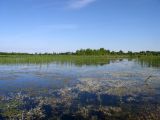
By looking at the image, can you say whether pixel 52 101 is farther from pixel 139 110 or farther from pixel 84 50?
pixel 84 50

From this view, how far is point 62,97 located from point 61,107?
7.58 feet

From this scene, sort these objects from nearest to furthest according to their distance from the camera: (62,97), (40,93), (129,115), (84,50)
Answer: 1. (129,115)
2. (62,97)
3. (40,93)
4. (84,50)

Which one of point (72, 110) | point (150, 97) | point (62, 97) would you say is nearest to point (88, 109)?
point (72, 110)

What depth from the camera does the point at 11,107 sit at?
36.8 ft

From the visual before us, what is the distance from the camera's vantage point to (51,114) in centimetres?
1007

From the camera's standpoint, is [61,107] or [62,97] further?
[62,97]

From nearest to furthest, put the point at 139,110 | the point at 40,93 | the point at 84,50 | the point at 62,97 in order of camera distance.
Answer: the point at 139,110
the point at 62,97
the point at 40,93
the point at 84,50

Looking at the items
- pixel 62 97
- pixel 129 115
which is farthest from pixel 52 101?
pixel 129 115

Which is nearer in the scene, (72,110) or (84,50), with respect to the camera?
(72,110)

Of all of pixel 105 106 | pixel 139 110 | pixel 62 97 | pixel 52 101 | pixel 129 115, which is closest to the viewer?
pixel 129 115

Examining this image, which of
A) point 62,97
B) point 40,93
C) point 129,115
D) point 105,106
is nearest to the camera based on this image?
point 129,115

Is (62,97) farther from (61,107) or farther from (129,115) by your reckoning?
(129,115)

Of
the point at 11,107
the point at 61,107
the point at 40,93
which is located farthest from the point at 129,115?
the point at 40,93

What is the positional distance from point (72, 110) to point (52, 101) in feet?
6.97
